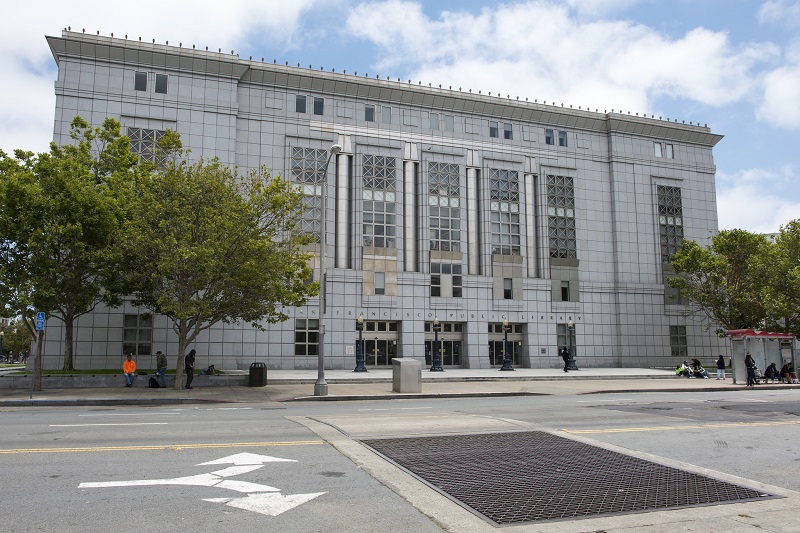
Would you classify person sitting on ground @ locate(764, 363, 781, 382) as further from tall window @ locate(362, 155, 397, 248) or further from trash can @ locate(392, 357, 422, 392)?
tall window @ locate(362, 155, 397, 248)

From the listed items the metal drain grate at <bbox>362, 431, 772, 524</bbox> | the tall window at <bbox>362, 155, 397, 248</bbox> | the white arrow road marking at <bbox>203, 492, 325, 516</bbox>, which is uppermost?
the tall window at <bbox>362, 155, 397, 248</bbox>

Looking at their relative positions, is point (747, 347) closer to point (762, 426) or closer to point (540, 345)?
point (540, 345)

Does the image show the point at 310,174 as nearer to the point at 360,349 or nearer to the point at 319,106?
the point at 319,106

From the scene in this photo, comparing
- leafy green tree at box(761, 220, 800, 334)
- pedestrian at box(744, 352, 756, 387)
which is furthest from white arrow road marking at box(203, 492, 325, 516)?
leafy green tree at box(761, 220, 800, 334)

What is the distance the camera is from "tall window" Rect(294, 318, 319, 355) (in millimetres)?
43031

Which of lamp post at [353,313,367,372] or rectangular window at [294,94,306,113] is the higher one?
rectangular window at [294,94,306,113]

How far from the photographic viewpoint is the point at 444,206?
157 ft

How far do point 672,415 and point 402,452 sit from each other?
33.1 ft

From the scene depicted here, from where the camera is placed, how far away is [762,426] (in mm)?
14922

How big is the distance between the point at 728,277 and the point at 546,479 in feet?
153

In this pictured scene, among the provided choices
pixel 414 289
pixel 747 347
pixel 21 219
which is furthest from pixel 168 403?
pixel 747 347

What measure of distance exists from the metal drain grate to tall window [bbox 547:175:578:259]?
1585 inches

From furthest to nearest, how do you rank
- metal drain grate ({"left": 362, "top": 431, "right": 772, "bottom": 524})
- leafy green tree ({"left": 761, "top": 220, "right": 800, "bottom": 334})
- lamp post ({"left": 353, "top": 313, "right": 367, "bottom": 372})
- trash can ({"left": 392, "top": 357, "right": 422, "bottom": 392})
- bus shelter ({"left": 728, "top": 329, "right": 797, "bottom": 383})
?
leafy green tree ({"left": 761, "top": 220, "right": 800, "bottom": 334}) < lamp post ({"left": 353, "top": 313, "right": 367, "bottom": 372}) < bus shelter ({"left": 728, "top": 329, "right": 797, "bottom": 383}) < trash can ({"left": 392, "top": 357, "right": 422, "bottom": 392}) < metal drain grate ({"left": 362, "top": 431, "right": 772, "bottom": 524})

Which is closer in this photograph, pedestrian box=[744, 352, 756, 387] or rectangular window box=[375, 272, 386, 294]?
pedestrian box=[744, 352, 756, 387]
